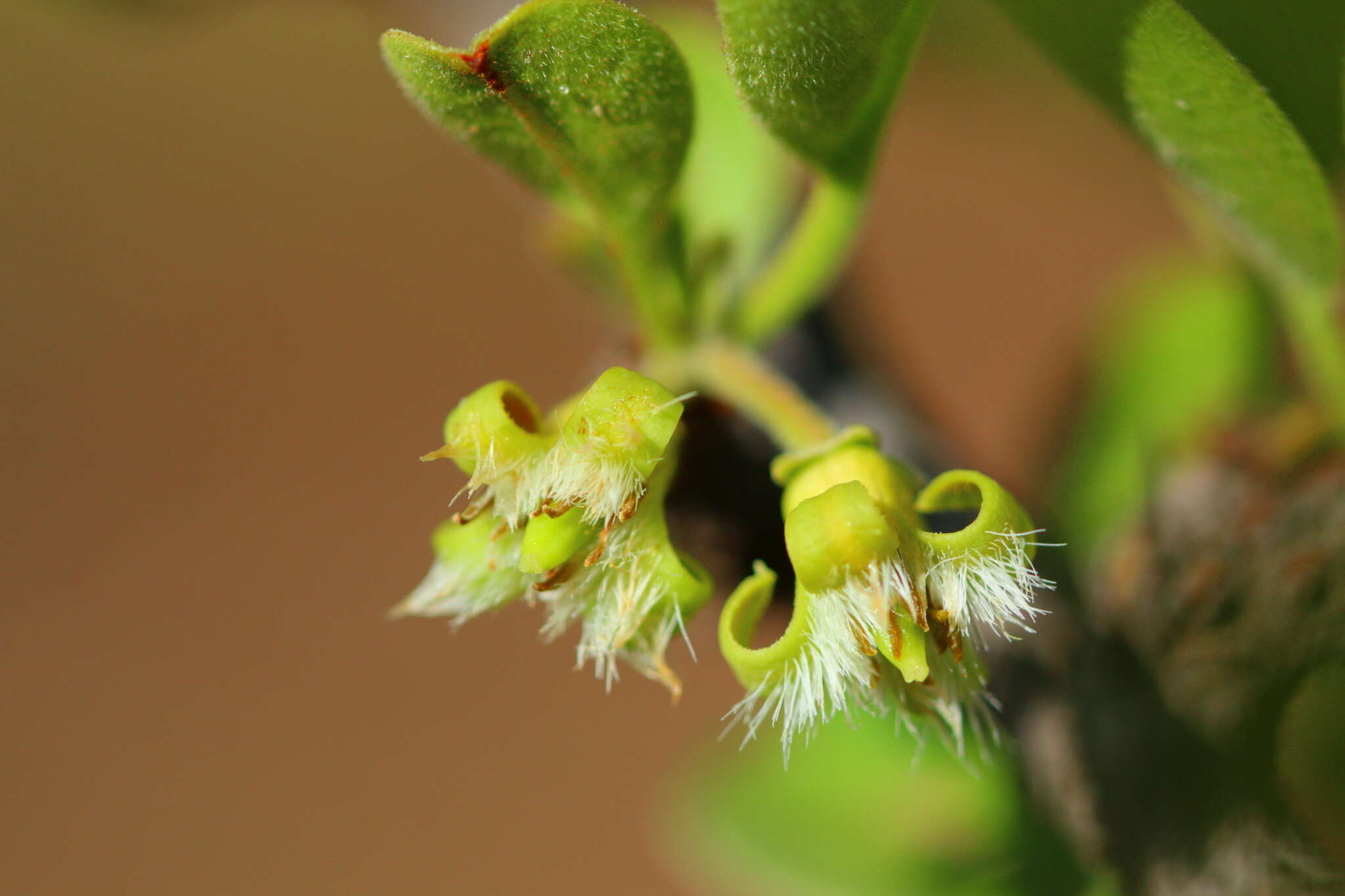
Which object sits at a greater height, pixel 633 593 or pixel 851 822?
pixel 633 593

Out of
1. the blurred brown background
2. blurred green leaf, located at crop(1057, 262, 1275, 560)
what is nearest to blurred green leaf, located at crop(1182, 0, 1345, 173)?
blurred green leaf, located at crop(1057, 262, 1275, 560)

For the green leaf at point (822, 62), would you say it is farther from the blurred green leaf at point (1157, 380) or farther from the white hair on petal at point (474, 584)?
the blurred green leaf at point (1157, 380)

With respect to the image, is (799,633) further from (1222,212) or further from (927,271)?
(927,271)

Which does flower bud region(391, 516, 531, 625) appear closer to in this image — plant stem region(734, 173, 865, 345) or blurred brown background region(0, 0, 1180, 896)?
plant stem region(734, 173, 865, 345)

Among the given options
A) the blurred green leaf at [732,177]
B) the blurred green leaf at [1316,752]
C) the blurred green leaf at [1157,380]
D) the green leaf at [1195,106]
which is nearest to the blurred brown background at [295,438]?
the blurred green leaf at [1157,380]

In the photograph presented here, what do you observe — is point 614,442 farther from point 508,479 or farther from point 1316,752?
point 1316,752

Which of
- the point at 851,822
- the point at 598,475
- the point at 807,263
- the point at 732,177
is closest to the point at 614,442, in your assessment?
the point at 598,475
